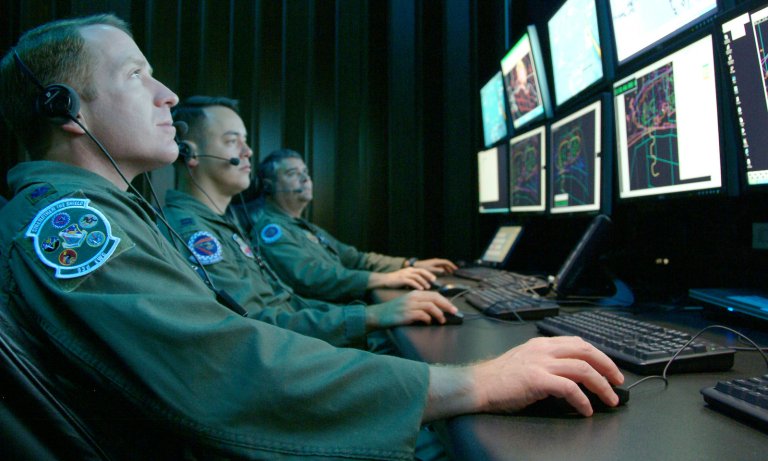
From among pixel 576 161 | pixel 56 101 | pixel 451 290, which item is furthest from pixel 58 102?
pixel 576 161

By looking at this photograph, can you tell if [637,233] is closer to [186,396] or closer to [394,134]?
[186,396]

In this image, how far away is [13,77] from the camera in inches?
31.7

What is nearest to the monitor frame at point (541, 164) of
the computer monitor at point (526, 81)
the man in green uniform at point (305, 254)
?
the computer monitor at point (526, 81)

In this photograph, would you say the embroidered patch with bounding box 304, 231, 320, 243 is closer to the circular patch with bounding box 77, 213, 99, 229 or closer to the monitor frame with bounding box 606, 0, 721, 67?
the monitor frame with bounding box 606, 0, 721, 67

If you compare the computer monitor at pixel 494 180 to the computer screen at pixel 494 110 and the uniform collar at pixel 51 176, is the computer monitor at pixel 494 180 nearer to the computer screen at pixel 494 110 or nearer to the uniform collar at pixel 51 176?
the computer screen at pixel 494 110

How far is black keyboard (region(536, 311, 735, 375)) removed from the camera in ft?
1.99

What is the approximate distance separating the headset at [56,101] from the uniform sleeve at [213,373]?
0.85 ft

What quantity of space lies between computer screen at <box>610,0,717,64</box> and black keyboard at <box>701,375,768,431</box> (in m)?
0.86

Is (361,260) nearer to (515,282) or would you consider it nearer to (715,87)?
(515,282)

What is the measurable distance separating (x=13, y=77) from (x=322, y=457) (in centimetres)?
79

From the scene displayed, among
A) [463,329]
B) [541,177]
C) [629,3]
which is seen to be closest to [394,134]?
[541,177]

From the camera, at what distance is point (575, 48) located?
162 cm

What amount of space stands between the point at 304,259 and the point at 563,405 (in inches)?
59.3

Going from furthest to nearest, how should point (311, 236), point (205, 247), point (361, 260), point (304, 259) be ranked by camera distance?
point (361, 260) → point (311, 236) → point (304, 259) → point (205, 247)
